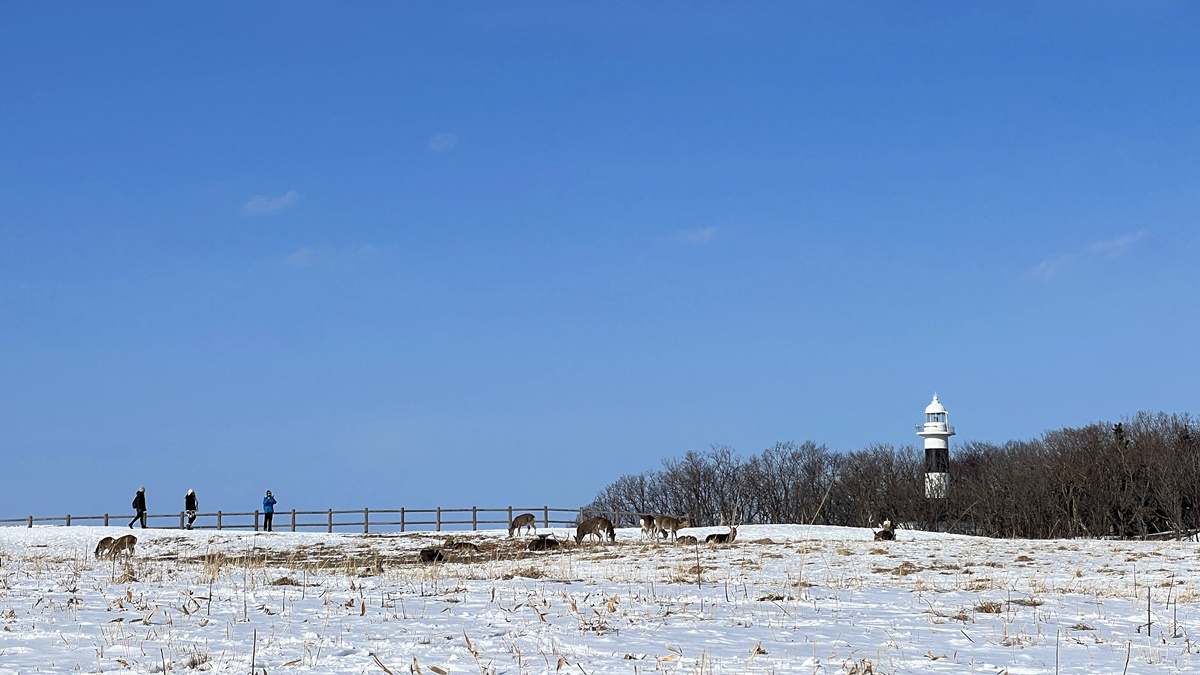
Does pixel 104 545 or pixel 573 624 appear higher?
pixel 573 624

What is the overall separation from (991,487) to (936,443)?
7531 millimetres

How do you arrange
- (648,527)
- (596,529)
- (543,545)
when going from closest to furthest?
(543,545) → (596,529) → (648,527)

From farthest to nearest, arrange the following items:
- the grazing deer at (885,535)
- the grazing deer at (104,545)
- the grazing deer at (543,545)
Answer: the grazing deer at (885,535), the grazing deer at (543,545), the grazing deer at (104,545)

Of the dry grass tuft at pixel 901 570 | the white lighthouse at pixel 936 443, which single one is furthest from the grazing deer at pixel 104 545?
the white lighthouse at pixel 936 443

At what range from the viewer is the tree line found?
65.4m

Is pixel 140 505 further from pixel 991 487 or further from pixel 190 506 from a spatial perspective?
pixel 991 487

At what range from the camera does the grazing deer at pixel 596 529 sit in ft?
117

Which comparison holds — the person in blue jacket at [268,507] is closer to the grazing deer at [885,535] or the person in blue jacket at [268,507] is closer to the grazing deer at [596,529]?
the grazing deer at [596,529]

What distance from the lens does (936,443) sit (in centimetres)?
8469

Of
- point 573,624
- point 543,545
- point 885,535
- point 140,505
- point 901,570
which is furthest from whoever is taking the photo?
point 140,505

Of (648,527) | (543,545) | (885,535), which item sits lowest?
(543,545)

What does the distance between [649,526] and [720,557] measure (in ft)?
33.6

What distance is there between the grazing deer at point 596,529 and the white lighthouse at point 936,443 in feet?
170

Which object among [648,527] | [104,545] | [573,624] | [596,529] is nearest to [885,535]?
[648,527]
